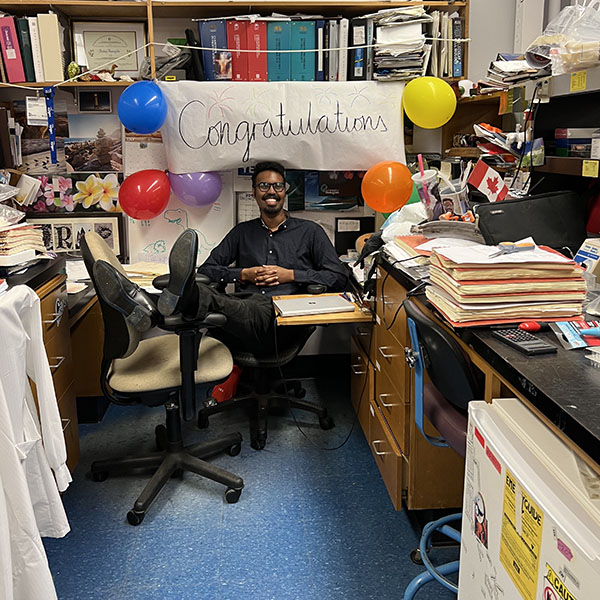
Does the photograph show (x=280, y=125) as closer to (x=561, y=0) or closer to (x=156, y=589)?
(x=561, y=0)

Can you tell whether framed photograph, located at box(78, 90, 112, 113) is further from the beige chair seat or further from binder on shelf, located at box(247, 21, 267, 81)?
the beige chair seat

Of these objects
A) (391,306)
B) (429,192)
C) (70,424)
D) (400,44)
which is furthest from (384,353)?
(400,44)

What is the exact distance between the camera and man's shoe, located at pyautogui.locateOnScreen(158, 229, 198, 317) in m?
2.12

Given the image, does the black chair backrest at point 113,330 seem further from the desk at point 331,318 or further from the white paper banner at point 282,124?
the white paper banner at point 282,124

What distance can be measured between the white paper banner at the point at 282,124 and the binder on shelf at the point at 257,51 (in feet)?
0.18

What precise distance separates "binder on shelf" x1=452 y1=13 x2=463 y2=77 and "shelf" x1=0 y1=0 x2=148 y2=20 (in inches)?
55.4

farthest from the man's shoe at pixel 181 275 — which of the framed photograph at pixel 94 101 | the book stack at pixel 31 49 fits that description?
the framed photograph at pixel 94 101

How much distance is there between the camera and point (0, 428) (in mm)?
1357

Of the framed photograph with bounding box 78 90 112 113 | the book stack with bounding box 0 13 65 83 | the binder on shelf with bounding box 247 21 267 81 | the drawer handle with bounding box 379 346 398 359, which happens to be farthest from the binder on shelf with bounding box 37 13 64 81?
the drawer handle with bounding box 379 346 398 359

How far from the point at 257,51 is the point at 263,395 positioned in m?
1.56

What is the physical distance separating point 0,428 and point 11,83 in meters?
2.11

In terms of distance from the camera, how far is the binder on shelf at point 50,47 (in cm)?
288

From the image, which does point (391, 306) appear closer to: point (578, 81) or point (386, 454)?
point (386, 454)

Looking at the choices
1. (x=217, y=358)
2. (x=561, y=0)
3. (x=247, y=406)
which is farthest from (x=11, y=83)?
(x=561, y=0)
